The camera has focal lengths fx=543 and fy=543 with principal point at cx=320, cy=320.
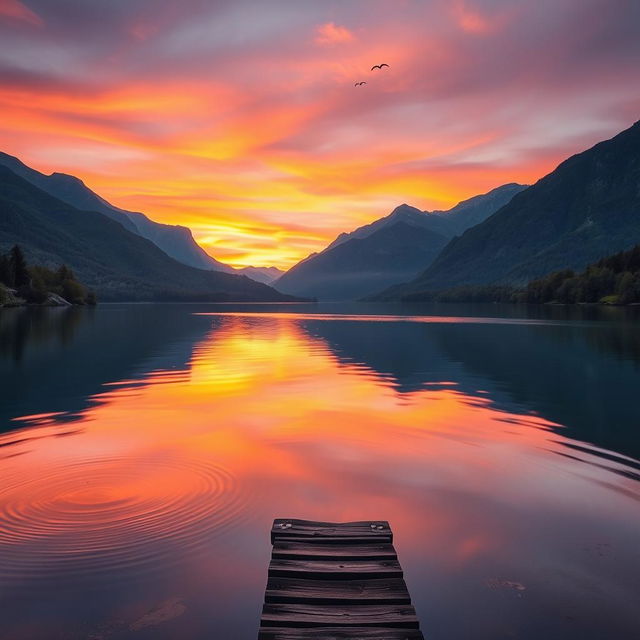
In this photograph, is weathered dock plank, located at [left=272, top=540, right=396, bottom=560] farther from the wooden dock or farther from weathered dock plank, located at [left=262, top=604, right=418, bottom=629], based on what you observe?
weathered dock plank, located at [left=262, top=604, right=418, bottom=629]

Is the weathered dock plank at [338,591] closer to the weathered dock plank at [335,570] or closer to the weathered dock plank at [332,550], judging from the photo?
the weathered dock plank at [335,570]

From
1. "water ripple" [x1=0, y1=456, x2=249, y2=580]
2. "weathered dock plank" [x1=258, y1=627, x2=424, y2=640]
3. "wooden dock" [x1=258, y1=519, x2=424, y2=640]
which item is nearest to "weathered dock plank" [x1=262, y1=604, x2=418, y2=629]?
"wooden dock" [x1=258, y1=519, x2=424, y2=640]

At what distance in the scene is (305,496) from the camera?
20172 mm

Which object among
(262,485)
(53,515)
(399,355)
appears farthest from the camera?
(399,355)

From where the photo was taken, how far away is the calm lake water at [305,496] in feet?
41.2

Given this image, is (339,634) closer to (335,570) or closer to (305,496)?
(335,570)

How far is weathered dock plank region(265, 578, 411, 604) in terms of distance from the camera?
37.2 feet

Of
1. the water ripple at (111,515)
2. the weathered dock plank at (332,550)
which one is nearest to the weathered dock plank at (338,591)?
the weathered dock plank at (332,550)

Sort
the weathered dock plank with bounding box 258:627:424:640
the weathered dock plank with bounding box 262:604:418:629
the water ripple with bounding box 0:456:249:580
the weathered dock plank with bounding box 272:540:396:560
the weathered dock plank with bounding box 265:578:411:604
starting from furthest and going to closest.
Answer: the water ripple with bounding box 0:456:249:580
the weathered dock plank with bounding box 272:540:396:560
the weathered dock plank with bounding box 265:578:411:604
the weathered dock plank with bounding box 262:604:418:629
the weathered dock plank with bounding box 258:627:424:640

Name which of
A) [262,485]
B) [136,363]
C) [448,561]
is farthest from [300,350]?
[448,561]

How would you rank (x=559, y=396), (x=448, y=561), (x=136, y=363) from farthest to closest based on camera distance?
(x=136, y=363)
(x=559, y=396)
(x=448, y=561)

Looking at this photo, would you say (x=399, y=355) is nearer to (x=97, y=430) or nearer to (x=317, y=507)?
(x=97, y=430)

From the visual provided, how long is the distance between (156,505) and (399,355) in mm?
58386

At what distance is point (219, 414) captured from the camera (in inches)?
1396
